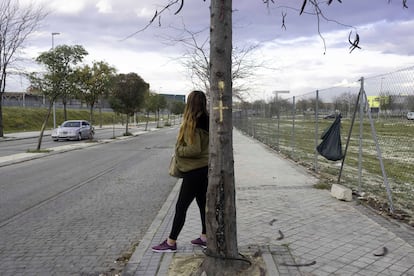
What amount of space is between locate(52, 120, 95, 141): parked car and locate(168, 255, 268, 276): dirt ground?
23255mm

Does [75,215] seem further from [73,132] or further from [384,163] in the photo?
[73,132]

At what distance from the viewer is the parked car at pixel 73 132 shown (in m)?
26.9

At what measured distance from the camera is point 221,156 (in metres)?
3.59

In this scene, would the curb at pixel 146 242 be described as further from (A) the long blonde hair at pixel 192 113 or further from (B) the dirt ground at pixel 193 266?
(A) the long blonde hair at pixel 192 113

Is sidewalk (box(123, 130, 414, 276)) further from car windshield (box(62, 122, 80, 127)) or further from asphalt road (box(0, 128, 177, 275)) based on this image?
car windshield (box(62, 122, 80, 127))

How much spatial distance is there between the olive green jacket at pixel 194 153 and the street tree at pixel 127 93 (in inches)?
1151

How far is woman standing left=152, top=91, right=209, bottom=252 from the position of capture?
4047 millimetres

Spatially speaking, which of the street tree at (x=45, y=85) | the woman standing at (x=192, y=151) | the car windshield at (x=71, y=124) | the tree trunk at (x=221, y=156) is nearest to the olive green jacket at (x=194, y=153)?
the woman standing at (x=192, y=151)

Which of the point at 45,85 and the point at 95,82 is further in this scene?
the point at 95,82

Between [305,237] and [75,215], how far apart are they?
12.1ft

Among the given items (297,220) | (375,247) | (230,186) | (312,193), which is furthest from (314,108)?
(230,186)

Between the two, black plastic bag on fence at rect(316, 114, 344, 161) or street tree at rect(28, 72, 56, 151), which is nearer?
black plastic bag on fence at rect(316, 114, 344, 161)

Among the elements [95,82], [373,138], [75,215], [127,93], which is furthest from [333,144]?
[127,93]

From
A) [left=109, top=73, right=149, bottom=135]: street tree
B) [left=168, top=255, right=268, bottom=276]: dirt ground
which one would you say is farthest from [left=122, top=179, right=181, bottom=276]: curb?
[left=109, top=73, right=149, bottom=135]: street tree
